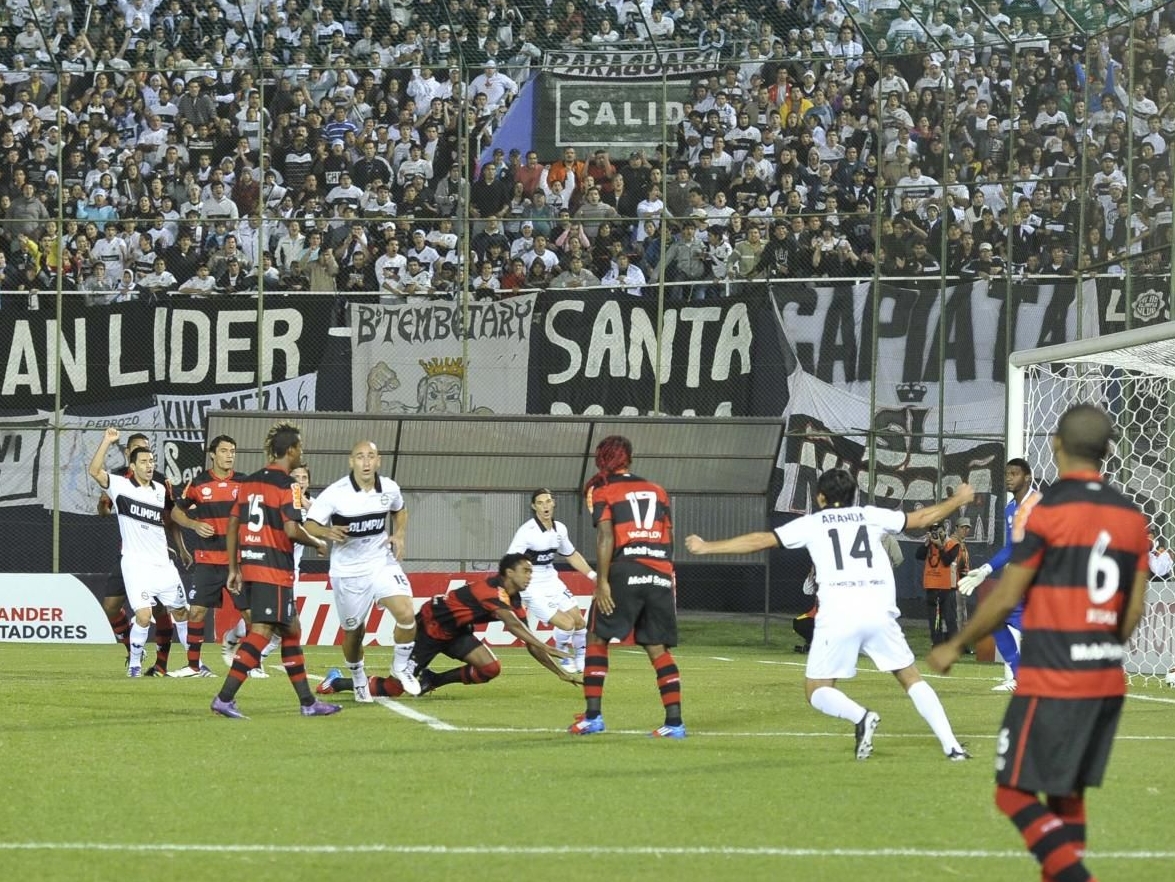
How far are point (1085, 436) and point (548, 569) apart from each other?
12753mm

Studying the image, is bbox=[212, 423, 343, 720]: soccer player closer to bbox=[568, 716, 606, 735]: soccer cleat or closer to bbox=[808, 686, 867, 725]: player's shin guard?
bbox=[568, 716, 606, 735]: soccer cleat

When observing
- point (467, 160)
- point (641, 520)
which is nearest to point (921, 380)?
point (467, 160)

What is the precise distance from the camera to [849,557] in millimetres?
10680

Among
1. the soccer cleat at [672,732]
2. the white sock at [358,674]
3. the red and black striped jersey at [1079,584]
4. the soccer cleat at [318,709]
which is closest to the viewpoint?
the red and black striped jersey at [1079,584]

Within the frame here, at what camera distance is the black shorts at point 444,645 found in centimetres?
1461

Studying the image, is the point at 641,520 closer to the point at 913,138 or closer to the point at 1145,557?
the point at 1145,557

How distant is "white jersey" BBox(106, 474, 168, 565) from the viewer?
17047 millimetres

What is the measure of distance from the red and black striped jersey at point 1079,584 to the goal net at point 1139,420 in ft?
35.5

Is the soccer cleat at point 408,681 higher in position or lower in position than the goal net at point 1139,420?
lower

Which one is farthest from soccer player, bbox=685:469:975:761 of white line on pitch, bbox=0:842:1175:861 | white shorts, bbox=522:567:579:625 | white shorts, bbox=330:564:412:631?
white shorts, bbox=522:567:579:625

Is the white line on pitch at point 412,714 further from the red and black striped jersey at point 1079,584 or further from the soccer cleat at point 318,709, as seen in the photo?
the red and black striped jersey at point 1079,584

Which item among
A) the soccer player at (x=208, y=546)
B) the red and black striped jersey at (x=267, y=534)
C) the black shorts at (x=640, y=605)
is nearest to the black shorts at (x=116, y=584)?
→ the soccer player at (x=208, y=546)

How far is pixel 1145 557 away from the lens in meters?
6.12

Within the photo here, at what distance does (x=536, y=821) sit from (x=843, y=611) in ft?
9.59
